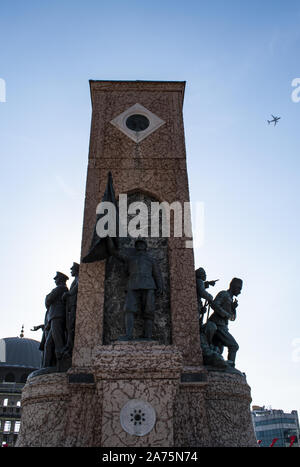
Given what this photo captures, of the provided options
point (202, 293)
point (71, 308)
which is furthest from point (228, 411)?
point (71, 308)

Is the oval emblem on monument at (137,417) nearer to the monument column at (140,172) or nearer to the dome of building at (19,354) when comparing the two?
the monument column at (140,172)

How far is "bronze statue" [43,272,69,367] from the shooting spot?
8.84m

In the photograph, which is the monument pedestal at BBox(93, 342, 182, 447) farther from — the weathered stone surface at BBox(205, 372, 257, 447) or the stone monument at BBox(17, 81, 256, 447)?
the weathered stone surface at BBox(205, 372, 257, 447)

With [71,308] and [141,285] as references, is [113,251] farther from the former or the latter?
[71,308]

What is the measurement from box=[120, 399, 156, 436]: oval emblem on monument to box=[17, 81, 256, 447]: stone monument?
A: 0.01 metres

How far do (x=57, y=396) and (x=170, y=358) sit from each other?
10.3 feet

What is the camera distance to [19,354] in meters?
55.6

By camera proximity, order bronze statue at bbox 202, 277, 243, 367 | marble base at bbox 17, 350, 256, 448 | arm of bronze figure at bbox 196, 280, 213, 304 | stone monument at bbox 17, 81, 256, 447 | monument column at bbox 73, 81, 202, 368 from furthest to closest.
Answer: arm of bronze figure at bbox 196, 280, 213, 304, bronze statue at bbox 202, 277, 243, 367, monument column at bbox 73, 81, 202, 368, stone monument at bbox 17, 81, 256, 447, marble base at bbox 17, 350, 256, 448

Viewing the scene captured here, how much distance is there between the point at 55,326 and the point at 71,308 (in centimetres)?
53

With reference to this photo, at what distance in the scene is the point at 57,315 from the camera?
9.09 metres

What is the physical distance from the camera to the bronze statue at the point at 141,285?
8.14 m

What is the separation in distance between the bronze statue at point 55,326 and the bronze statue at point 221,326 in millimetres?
3140

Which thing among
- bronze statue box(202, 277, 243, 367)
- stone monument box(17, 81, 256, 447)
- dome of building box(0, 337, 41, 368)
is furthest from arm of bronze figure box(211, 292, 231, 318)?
dome of building box(0, 337, 41, 368)
